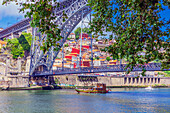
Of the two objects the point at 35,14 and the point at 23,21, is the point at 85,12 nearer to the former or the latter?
the point at 23,21

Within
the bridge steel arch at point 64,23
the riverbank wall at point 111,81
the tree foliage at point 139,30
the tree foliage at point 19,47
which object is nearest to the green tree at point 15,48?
the tree foliage at point 19,47

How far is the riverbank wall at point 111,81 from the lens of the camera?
65.5m

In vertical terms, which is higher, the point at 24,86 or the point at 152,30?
the point at 152,30

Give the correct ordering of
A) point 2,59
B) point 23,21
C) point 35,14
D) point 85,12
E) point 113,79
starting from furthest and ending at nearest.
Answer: point 113,79 → point 23,21 → point 2,59 → point 85,12 → point 35,14

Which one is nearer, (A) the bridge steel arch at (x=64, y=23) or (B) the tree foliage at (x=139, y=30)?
(B) the tree foliage at (x=139, y=30)

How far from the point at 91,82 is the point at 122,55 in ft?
200

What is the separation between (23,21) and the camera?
6950cm

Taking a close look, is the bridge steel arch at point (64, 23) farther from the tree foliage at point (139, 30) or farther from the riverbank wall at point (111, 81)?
the tree foliage at point (139, 30)

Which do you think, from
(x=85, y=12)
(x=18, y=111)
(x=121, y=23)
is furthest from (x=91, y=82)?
(x=121, y=23)

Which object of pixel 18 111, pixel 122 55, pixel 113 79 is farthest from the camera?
pixel 113 79

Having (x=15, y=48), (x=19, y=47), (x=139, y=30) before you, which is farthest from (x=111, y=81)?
(x=139, y=30)

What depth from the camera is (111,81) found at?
247 feet

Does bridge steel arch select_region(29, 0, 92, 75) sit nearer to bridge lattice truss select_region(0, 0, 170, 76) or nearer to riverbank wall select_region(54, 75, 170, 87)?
bridge lattice truss select_region(0, 0, 170, 76)

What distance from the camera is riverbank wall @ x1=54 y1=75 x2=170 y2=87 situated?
215 ft
